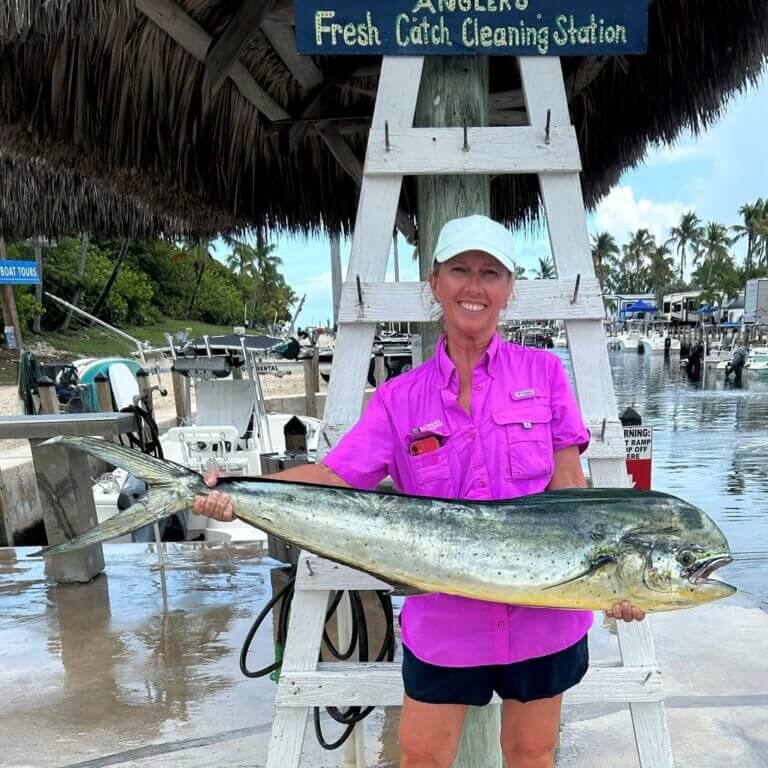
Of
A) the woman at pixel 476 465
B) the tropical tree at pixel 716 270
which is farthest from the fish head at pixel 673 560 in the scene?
the tropical tree at pixel 716 270

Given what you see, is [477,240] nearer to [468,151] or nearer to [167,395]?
[468,151]

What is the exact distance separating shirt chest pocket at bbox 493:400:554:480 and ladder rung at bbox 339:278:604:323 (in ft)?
1.55

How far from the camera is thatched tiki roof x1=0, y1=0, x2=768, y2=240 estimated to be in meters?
2.79

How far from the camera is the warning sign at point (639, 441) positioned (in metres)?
4.28

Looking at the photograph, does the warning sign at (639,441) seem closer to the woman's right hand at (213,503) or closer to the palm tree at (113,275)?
the woman's right hand at (213,503)

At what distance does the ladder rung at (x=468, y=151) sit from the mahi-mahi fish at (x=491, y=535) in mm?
1050

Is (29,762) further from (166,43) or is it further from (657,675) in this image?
(166,43)

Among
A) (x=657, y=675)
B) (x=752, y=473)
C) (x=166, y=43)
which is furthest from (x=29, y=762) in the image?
(x=752, y=473)

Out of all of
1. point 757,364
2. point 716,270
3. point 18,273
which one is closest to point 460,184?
point 18,273

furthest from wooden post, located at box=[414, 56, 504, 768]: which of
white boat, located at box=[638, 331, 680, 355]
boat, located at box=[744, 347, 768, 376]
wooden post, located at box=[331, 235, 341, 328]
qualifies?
white boat, located at box=[638, 331, 680, 355]

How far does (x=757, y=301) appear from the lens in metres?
42.2

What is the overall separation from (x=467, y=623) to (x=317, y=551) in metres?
0.40

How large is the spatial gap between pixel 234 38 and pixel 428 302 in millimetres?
1296

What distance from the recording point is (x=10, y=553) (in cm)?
523
